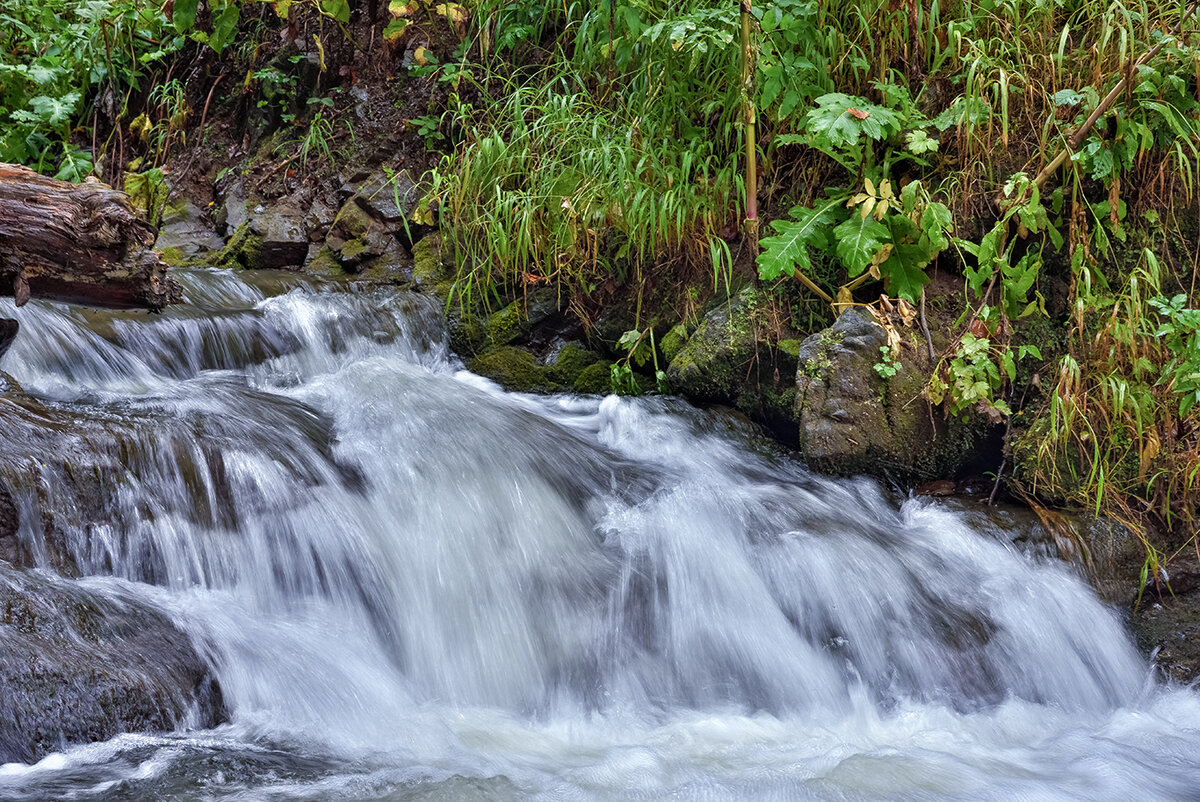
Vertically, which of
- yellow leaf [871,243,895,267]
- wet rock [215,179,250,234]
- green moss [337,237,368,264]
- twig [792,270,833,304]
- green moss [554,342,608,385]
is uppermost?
wet rock [215,179,250,234]

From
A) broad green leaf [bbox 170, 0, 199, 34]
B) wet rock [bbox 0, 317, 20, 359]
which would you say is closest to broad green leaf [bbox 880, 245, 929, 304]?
wet rock [bbox 0, 317, 20, 359]

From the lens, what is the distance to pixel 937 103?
152 inches

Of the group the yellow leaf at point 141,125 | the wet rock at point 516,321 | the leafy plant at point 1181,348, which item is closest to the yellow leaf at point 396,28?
the yellow leaf at point 141,125

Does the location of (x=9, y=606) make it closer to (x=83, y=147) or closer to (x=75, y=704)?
(x=75, y=704)

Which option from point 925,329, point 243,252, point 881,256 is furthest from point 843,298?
point 243,252

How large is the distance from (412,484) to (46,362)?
1.79 metres

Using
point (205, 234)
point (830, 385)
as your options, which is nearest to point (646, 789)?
point (830, 385)

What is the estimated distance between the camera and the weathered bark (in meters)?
2.77

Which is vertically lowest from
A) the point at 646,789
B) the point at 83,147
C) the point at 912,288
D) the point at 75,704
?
the point at 646,789

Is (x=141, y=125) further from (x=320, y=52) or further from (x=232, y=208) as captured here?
(x=320, y=52)

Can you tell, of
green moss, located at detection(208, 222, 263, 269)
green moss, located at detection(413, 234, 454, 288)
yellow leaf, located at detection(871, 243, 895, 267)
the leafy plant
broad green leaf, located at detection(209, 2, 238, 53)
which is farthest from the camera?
broad green leaf, located at detection(209, 2, 238, 53)

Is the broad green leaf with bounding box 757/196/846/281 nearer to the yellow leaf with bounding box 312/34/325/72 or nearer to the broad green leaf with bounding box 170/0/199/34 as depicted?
the yellow leaf with bounding box 312/34/325/72

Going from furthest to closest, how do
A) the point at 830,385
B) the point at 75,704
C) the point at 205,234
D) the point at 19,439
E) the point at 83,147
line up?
the point at 83,147 → the point at 205,234 → the point at 830,385 → the point at 19,439 → the point at 75,704

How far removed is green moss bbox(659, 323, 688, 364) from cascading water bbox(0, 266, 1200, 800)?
574 mm
